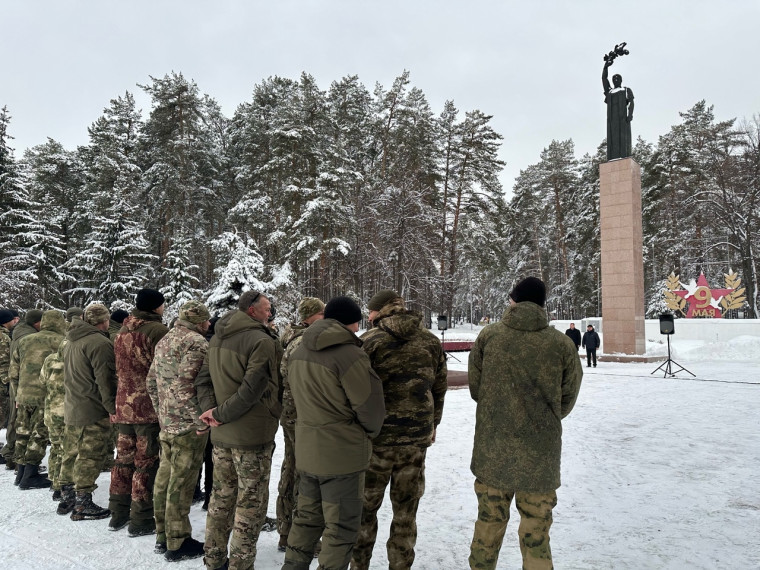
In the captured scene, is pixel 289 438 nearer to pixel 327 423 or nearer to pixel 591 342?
pixel 327 423

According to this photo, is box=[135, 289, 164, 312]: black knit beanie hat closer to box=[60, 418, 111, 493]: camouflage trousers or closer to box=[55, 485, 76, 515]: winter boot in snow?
box=[60, 418, 111, 493]: camouflage trousers

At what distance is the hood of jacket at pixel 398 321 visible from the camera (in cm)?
316

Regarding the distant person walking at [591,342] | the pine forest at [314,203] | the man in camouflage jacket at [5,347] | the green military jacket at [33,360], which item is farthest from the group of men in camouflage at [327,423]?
the pine forest at [314,203]

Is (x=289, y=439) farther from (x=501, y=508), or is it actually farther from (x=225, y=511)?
(x=501, y=508)

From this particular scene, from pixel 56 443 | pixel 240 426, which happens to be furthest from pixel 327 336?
pixel 56 443

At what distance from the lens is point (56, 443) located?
5.26 m

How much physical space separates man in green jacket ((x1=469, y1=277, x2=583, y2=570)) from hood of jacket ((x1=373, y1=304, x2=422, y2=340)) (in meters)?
0.49

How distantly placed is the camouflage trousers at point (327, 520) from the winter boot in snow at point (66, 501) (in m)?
3.09

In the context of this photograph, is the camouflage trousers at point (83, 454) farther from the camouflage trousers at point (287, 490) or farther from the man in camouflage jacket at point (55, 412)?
the camouflage trousers at point (287, 490)

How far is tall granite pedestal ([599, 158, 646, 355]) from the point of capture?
18.6 m

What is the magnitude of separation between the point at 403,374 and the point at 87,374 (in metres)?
3.33

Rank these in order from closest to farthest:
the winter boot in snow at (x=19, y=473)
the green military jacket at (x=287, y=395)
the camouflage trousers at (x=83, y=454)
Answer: the green military jacket at (x=287, y=395), the camouflage trousers at (x=83, y=454), the winter boot in snow at (x=19, y=473)

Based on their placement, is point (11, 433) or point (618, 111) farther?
point (618, 111)

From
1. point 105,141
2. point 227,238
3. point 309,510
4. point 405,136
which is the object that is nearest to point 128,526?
point 309,510
